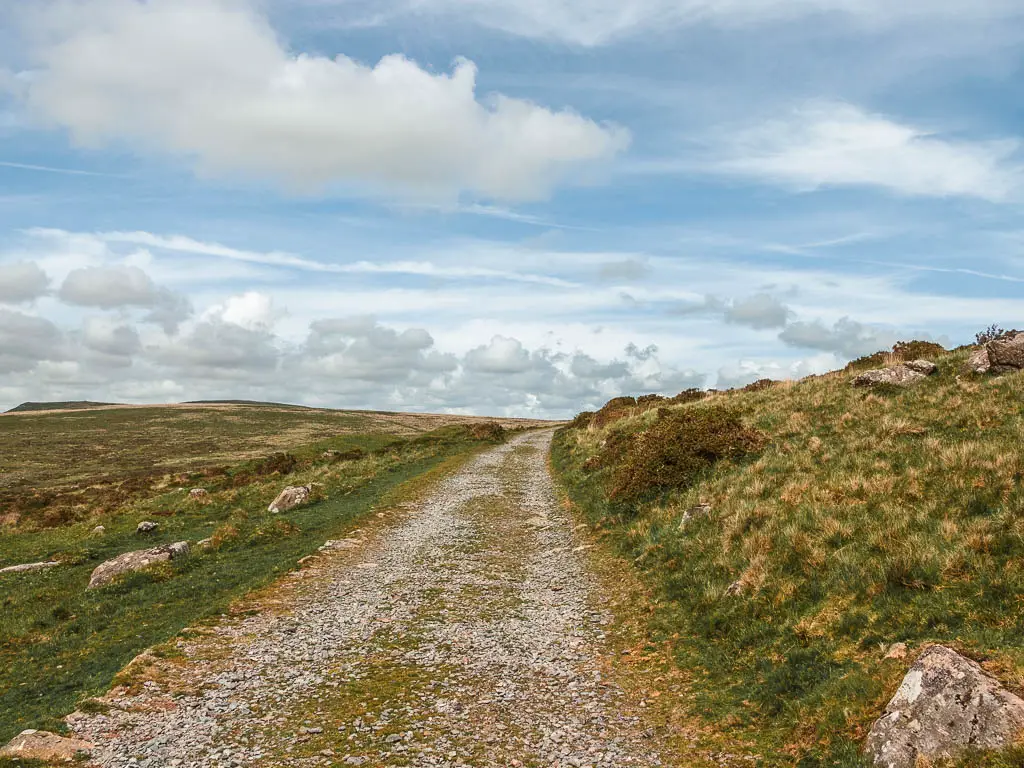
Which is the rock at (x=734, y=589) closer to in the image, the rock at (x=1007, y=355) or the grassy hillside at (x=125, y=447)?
the rock at (x=1007, y=355)

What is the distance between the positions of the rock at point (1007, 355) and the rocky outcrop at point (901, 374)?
2745 mm

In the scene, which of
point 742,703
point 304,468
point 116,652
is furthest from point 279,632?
point 304,468

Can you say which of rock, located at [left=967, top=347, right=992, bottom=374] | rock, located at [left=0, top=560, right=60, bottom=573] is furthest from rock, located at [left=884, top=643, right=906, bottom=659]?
rock, located at [left=0, top=560, right=60, bottom=573]

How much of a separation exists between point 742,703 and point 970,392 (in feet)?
67.2

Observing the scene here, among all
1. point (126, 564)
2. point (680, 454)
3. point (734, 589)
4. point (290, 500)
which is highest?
point (680, 454)

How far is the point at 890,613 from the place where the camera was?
10164 millimetres

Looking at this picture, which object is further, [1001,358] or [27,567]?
[1001,358]

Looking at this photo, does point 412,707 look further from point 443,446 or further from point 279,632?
point 443,446

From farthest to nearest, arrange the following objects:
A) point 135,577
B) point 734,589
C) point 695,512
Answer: point 135,577 → point 695,512 → point 734,589

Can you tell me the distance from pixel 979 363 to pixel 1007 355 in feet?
3.39

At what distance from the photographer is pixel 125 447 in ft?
295

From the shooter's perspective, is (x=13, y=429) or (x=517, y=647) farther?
(x=13, y=429)

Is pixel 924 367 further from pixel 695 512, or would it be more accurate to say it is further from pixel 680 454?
pixel 695 512

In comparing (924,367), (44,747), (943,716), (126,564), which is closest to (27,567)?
(126,564)
